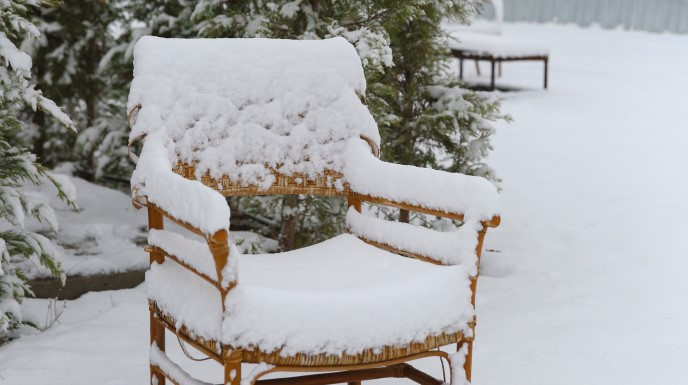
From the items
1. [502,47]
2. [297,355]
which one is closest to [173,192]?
[297,355]

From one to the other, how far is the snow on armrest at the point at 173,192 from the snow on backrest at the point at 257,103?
0.48ft

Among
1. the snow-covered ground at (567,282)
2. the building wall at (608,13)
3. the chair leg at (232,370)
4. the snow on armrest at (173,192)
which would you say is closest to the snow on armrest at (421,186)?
the snow on armrest at (173,192)

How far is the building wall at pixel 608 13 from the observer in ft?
50.6

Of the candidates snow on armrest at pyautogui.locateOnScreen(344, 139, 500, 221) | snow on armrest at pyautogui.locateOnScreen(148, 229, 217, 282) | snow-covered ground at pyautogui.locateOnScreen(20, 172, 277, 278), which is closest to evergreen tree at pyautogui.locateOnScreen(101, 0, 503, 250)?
snow-covered ground at pyautogui.locateOnScreen(20, 172, 277, 278)

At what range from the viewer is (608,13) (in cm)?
1625

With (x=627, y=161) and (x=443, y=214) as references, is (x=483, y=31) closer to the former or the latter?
(x=627, y=161)

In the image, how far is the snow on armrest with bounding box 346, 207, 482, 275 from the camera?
2.30m

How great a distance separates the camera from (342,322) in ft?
6.80

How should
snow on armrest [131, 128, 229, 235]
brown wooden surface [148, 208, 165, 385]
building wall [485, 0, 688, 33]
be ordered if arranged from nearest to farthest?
1. snow on armrest [131, 128, 229, 235]
2. brown wooden surface [148, 208, 165, 385]
3. building wall [485, 0, 688, 33]

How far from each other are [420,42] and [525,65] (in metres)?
9.29

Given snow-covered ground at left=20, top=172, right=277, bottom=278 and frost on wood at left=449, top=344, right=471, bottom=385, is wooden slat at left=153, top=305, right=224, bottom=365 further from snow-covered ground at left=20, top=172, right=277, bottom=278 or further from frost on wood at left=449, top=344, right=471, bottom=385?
snow-covered ground at left=20, top=172, right=277, bottom=278

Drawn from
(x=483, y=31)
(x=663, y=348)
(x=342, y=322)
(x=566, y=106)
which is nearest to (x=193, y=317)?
(x=342, y=322)

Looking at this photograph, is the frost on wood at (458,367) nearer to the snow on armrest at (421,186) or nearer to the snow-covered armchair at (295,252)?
the snow-covered armchair at (295,252)

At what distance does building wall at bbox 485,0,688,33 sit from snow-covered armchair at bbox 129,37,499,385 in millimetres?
13914
